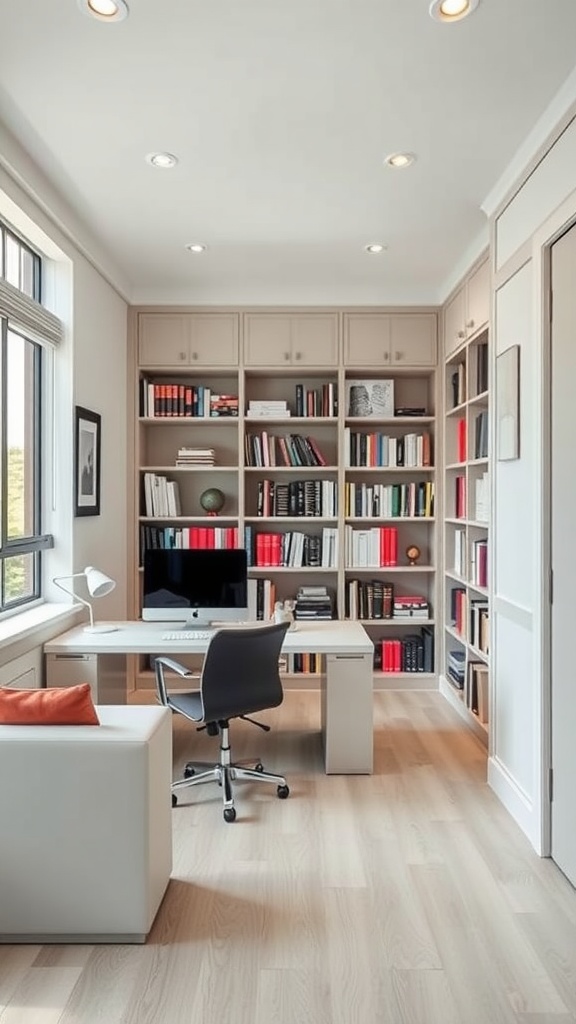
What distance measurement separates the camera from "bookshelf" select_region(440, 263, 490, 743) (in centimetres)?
398

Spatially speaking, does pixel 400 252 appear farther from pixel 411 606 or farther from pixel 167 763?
pixel 167 763

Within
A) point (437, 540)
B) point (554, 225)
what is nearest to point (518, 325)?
point (554, 225)

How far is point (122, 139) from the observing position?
115 inches

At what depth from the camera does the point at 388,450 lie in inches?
199

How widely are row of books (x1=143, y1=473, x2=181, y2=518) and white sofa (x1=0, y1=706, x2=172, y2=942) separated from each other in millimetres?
3018

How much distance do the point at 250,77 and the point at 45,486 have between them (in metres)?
2.27

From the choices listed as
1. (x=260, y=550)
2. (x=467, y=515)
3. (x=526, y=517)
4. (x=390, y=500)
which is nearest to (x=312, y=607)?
(x=260, y=550)

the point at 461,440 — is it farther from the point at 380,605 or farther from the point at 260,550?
the point at 260,550

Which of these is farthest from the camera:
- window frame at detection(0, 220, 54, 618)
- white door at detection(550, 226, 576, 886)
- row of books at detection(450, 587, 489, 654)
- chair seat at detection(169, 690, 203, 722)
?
row of books at detection(450, 587, 489, 654)

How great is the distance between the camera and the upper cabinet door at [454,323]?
4.39m

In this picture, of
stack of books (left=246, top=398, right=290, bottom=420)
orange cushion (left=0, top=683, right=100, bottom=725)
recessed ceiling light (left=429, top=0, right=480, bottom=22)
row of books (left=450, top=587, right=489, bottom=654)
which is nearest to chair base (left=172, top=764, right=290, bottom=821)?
orange cushion (left=0, top=683, right=100, bottom=725)

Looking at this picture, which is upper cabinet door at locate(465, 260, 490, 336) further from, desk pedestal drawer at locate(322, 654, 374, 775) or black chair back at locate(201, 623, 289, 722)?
black chair back at locate(201, 623, 289, 722)

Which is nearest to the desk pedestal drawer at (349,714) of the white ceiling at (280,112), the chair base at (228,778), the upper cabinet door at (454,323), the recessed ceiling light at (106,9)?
the chair base at (228,778)

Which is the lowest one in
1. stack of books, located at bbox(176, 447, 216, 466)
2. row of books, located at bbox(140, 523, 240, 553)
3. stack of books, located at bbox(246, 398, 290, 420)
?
row of books, located at bbox(140, 523, 240, 553)
